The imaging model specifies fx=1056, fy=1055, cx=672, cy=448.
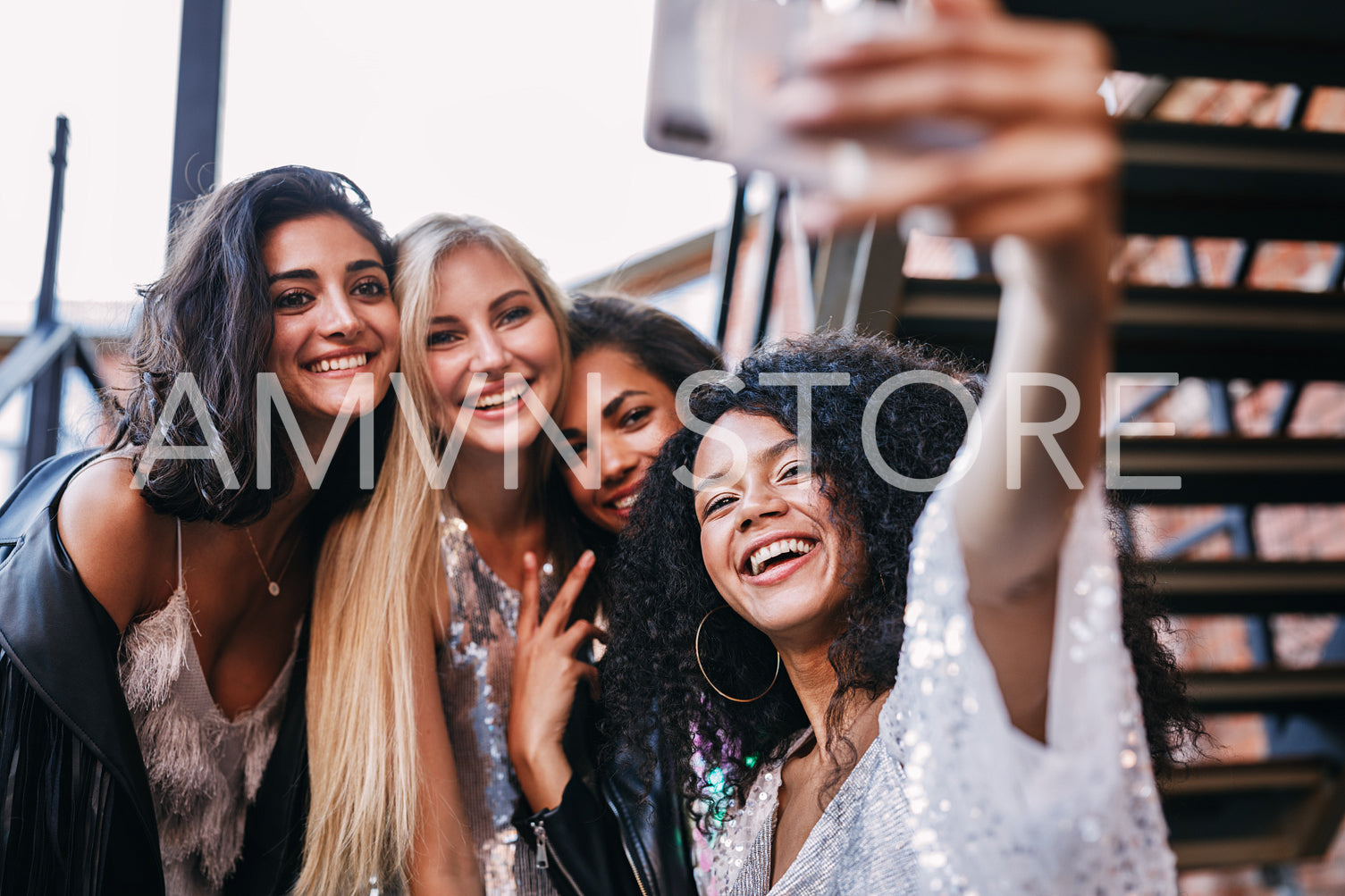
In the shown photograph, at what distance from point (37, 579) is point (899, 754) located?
4.41 feet

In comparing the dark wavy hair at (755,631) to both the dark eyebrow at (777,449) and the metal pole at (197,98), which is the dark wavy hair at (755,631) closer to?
the dark eyebrow at (777,449)

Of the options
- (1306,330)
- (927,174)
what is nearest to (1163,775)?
(927,174)

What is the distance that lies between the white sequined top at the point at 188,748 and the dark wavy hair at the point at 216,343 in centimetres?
18

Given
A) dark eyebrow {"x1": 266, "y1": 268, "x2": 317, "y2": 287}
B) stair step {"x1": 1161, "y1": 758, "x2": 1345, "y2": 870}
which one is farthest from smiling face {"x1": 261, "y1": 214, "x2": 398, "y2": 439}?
stair step {"x1": 1161, "y1": 758, "x2": 1345, "y2": 870}

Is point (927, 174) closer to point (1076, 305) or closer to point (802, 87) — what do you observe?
point (802, 87)

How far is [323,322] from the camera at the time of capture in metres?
1.90

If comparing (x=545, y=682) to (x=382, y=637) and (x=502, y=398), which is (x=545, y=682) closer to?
(x=382, y=637)

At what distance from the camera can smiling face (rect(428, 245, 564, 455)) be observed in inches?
82.5

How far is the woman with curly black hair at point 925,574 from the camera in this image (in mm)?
660

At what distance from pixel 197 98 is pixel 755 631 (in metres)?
1.83

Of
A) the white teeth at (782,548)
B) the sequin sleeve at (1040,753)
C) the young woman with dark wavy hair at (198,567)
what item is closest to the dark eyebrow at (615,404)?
the young woman with dark wavy hair at (198,567)

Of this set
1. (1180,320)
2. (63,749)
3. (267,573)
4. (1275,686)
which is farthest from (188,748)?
(1275,686)

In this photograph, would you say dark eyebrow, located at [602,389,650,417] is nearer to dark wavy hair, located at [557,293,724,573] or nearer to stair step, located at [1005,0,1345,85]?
dark wavy hair, located at [557,293,724,573]

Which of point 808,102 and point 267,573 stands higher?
point 808,102
